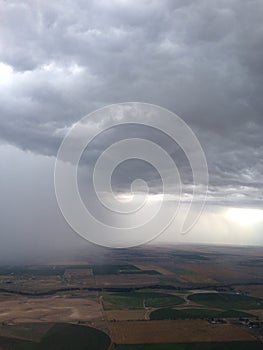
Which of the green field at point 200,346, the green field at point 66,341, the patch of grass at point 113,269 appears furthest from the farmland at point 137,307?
the patch of grass at point 113,269

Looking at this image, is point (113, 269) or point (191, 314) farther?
point (113, 269)

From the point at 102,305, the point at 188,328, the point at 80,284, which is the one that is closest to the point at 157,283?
the point at 80,284

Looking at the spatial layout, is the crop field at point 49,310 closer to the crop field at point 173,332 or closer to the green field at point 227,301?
the crop field at point 173,332

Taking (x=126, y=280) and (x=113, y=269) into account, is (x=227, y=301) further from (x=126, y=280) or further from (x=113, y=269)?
(x=113, y=269)

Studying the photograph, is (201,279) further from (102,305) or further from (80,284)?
(102,305)

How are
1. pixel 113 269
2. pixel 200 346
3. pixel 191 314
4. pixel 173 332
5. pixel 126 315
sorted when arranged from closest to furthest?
1. pixel 200 346
2. pixel 173 332
3. pixel 126 315
4. pixel 191 314
5. pixel 113 269

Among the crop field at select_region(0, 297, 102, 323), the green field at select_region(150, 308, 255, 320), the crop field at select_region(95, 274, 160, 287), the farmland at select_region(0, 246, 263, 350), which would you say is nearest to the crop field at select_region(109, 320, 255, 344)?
the farmland at select_region(0, 246, 263, 350)

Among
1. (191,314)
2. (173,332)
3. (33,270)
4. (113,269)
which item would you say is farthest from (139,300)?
(33,270)
